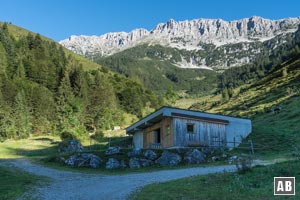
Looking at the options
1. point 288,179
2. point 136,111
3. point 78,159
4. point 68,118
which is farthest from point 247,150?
point 136,111

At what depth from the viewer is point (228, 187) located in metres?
14.2

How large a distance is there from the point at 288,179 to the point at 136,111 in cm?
9788

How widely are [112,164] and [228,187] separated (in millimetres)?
15564

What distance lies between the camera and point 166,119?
38469mm

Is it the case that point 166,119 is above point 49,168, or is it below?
above

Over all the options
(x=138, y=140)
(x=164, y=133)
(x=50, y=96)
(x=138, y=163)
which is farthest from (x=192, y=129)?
(x=50, y=96)

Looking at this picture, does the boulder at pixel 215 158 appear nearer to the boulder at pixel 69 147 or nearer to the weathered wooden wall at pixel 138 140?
the weathered wooden wall at pixel 138 140

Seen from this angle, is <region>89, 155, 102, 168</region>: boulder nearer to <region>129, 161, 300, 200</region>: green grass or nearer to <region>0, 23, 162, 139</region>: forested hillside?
<region>129, 161, 300, 200</region>: green grass

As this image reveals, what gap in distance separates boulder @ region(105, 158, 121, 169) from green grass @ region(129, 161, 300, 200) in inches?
480

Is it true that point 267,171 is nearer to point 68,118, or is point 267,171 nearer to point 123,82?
point 68,118

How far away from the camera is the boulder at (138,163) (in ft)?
93.4

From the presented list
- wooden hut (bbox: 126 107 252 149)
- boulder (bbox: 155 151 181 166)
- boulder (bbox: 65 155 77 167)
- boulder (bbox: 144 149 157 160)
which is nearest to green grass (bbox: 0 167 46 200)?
boulder (bbox: 65 155 77 167)

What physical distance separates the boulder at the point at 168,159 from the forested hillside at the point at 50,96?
38727mm

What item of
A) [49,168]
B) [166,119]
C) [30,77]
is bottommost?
[49,168]
